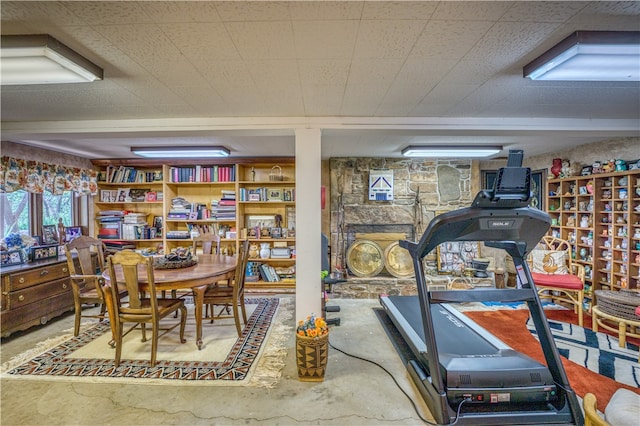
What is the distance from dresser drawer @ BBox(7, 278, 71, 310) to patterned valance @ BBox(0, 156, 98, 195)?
4.05ft

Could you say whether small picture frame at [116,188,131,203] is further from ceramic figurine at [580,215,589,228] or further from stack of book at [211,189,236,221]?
ceramic figurine at [580,215,589,228]

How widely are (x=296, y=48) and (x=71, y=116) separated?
2.54 meters

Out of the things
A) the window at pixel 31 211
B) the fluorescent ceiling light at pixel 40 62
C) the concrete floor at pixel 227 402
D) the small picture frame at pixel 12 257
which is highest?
the fluorescent ceiling light at pixel 40 62

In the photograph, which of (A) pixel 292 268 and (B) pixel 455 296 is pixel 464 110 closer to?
(B) pixel 455 296

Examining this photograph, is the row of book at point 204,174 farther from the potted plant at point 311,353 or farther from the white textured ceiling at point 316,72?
the potted plant at point 311,353

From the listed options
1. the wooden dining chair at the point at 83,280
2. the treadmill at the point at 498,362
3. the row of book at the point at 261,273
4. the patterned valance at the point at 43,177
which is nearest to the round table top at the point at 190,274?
the wooden dining chair at the point at 83,280

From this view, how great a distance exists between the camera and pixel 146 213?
5.19 m

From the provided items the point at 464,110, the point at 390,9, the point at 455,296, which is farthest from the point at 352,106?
the point at 455,296

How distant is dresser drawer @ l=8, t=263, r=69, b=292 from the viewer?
3031 mm

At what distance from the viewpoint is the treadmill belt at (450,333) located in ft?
8.04

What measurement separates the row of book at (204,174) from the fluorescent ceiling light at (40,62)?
10.1 ft

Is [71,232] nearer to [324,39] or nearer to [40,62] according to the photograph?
[40,62]

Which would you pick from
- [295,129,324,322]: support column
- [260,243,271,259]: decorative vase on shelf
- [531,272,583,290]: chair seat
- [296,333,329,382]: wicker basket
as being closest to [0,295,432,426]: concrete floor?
[296,333,329,382]: wicker basket

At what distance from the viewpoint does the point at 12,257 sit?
3.29 m
